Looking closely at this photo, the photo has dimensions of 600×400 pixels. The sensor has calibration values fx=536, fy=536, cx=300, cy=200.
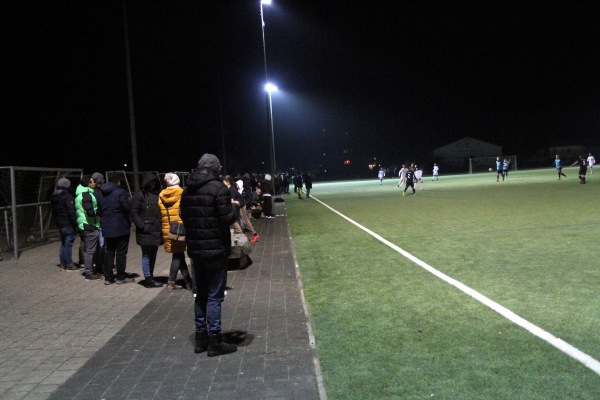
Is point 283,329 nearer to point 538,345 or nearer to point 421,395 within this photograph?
point 421,395

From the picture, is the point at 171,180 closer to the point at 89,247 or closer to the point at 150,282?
the point at 150,282

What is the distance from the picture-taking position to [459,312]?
6.27m

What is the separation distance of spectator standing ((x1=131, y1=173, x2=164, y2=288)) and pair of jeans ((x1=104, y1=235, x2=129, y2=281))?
0.59m

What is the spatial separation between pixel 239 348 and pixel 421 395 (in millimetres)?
2035

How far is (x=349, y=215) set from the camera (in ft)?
67.5

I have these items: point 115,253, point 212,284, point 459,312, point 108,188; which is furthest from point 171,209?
point 459,312

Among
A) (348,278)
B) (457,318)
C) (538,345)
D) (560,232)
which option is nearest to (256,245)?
(348,278)

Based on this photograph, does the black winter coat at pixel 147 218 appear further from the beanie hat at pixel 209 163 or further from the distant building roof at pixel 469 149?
the distant building roof at pixel 469 149

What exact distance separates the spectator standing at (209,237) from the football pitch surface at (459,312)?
1.10 m

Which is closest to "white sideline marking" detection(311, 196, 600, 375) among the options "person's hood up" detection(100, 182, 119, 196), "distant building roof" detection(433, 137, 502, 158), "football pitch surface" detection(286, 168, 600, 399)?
"football pitch surface" detection(286, 168, 600, 399)

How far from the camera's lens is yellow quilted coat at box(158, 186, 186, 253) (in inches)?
311

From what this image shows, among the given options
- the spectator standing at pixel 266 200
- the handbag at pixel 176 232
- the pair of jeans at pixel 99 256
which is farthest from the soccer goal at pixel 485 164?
the handbag at pixel 176 232

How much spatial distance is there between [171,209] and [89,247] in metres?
2.80

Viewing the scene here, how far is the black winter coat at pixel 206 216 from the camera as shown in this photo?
5.14 meters
